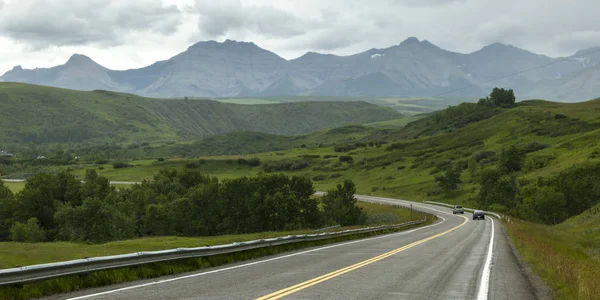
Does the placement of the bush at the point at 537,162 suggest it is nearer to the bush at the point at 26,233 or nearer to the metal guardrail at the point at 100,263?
the bush at the point at 26,233

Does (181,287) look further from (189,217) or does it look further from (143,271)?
(189,217)

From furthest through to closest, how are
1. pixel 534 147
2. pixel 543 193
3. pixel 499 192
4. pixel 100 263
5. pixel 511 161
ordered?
pixel 534 147, pixel 511 161, pixel 499 192, pixel 543 193, pixel 100 263

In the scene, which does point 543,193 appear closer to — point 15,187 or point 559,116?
point 559,116

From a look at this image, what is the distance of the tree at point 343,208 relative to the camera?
9169 cm

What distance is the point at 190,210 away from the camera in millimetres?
91812

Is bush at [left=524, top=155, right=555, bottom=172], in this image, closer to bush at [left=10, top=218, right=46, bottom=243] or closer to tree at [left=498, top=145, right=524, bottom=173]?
tree at [left=498, top=145, right=524, bottom=173]

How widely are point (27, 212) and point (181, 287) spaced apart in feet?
286

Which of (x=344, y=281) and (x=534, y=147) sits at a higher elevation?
(x=534, y=147)

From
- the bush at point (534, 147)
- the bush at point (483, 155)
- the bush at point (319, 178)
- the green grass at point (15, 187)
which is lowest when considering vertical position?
the green grass at point (15, 187)

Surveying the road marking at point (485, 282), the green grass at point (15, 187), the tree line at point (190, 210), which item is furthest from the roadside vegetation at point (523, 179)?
the green grass at point (15, 187)

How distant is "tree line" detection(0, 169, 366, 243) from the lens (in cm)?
8238

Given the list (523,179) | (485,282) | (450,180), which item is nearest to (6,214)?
(450,180)

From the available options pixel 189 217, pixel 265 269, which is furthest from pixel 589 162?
pixel 265 269

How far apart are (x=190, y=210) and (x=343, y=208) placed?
27484 millimetres
